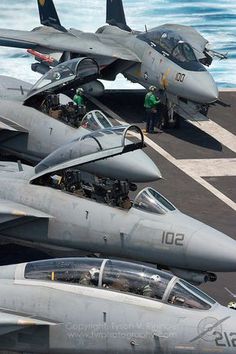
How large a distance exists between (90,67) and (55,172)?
7.21 m


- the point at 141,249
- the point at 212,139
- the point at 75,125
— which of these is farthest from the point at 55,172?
the point at 212,139

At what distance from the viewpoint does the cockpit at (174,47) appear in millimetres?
31003

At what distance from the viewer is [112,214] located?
19.3 m

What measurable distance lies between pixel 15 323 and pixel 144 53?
18.5 metres

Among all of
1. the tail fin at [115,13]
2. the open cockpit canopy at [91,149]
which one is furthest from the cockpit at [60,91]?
the tail fin at [115,13]

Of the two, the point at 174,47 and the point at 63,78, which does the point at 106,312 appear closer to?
the point at 63,78

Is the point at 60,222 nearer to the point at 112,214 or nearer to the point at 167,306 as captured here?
the point at 112,214

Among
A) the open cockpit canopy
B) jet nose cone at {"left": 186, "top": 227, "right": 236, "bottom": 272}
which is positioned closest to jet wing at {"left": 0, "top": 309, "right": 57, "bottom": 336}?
jet nose cone at {"left": 186, "top": 227, "right": 236, "bottom": 272}

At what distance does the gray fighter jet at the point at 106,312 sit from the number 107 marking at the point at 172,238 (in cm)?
271

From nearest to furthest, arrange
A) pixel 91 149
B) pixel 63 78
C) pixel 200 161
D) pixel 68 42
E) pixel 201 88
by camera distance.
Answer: pixel 91 149, pixel 63 78, pixel 200 161, pixel 201 88, pixel 68 42

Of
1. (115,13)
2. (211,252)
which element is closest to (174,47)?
(115,13)

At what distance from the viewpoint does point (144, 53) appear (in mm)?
32594

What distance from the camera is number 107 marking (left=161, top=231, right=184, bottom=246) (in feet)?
60.8

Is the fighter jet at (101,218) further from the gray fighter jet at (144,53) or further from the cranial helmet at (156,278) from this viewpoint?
the gray fighter jet at (144,53)
